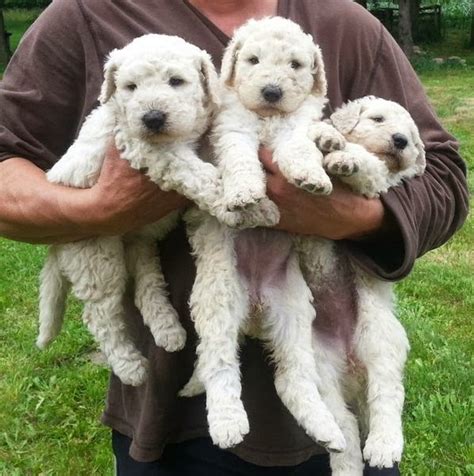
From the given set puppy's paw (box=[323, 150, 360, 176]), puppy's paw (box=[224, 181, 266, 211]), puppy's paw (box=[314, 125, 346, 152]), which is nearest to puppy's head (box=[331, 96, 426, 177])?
puppy's paw (box=[314, 125, 346, 152])

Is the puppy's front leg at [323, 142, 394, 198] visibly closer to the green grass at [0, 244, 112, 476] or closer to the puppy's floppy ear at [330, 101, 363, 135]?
the puppy's floppy ear at [330, 101, 363, 135]

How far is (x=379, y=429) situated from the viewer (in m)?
2.39

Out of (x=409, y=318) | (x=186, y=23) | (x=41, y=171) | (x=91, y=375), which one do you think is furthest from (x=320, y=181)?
(x=409, y=318)

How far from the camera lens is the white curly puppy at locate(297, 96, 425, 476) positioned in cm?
240

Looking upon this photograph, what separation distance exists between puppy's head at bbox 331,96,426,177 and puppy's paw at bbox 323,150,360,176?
22cm

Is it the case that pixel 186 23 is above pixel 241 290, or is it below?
above

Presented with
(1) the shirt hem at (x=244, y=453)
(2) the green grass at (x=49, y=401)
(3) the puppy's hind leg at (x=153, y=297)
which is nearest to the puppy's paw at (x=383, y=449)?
(1) the shirt hem at (x=244, y=453)

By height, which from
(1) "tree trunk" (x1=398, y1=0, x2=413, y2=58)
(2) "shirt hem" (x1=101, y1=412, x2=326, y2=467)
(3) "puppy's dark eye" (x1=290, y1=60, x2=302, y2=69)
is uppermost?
(3) "puppy's dark eye" (x1=290, y1=60, x2=302, y2=69)

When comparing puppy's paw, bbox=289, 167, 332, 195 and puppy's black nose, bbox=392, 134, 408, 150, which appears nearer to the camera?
puppy's paw, bbox=289, 167, 332, 195

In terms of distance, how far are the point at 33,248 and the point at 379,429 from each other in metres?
5.17

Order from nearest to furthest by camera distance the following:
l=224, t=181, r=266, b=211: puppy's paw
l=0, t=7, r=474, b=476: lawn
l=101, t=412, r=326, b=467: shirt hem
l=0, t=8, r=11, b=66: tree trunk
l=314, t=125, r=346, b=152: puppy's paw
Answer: l=224, t=181, r=266, b=211: puppy's paw, l=314, t=125, r=346, b=152: puppy's paw, l=101, t=412, r=326, b=467: shirt hem, l=0, t=7, r=474, b=476: lawn, l=0, t=8, r=11, b=66: tree trunk

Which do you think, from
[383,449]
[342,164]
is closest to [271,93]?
[342,164]

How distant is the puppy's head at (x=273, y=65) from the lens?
92.7 inches

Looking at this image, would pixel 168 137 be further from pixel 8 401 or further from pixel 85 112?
pixel 8 401
